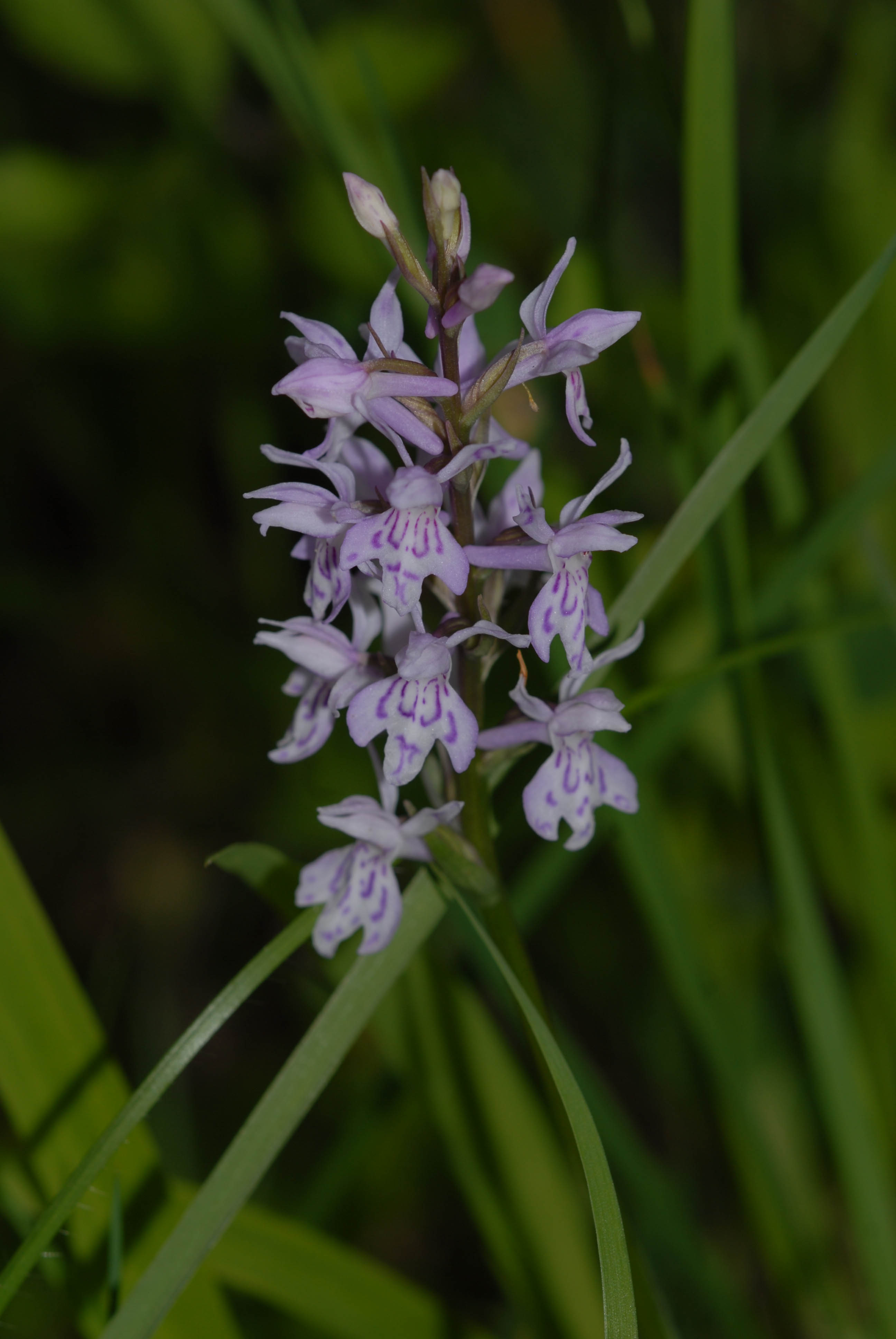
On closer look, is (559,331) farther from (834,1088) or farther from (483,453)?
Result: (834,1088)

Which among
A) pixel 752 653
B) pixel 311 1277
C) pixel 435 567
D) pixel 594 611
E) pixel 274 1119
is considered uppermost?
pixel 435 567

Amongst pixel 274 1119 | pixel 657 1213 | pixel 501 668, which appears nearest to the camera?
pixel 274 1119

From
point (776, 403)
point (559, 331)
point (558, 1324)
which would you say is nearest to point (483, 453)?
point (559, 331)

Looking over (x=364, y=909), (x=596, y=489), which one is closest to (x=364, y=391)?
(x=596, y=489)

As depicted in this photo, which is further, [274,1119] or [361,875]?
[361,875]

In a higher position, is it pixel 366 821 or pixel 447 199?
pixel 447 199

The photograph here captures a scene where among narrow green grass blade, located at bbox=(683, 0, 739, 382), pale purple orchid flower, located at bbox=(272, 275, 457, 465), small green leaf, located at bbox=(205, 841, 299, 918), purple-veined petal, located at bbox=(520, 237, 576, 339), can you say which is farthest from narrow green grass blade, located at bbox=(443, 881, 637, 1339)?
narrow green grass blade, located at bbox=(683, 0, 739, 382)

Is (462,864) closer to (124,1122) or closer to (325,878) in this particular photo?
(325,878)
